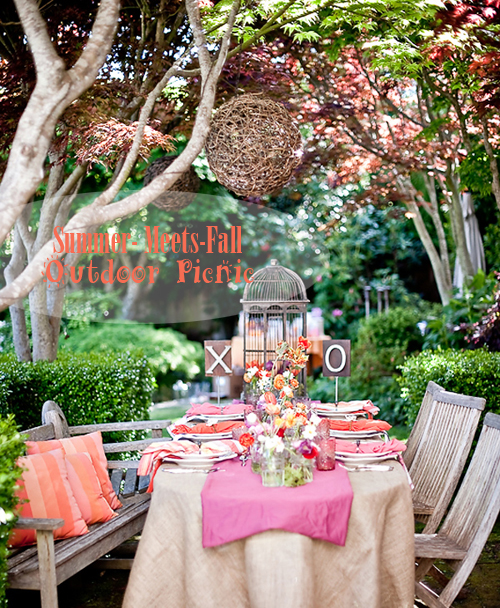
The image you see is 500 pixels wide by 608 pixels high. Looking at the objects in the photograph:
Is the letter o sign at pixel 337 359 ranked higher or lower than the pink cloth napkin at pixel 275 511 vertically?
higher

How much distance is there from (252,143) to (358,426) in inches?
67.0

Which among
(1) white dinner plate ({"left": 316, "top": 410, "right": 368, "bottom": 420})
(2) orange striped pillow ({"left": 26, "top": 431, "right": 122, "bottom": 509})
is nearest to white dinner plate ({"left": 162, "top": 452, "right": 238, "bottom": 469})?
(2) orange striped pillow ({"left": 26, "top": 431, "right": 122, "bottom": 509})

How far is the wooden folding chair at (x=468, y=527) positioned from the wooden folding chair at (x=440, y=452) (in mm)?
107

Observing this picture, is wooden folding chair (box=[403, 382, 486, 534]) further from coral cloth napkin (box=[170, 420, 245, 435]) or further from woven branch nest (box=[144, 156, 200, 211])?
woven branch nest (box=[144, 156, 200, 211])

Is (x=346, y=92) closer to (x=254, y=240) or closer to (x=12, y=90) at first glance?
(x=12, y=90)

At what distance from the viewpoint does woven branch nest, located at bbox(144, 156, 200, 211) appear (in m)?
4.79

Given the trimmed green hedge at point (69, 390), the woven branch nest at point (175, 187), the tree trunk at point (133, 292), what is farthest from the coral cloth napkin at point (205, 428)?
the tree trunk at point (133, 292)

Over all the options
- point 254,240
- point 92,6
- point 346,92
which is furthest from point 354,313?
point 92,6

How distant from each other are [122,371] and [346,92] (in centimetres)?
385

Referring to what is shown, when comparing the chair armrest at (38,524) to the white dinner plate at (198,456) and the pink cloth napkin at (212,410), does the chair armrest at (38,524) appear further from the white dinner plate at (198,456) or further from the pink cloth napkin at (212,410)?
the pink cloth napkin at (212,410)

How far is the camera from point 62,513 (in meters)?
2.91

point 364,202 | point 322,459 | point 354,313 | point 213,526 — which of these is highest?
point 364,202

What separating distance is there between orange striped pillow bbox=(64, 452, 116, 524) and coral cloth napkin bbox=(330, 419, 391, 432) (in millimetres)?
1204

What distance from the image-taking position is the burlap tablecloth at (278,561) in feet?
7.38
